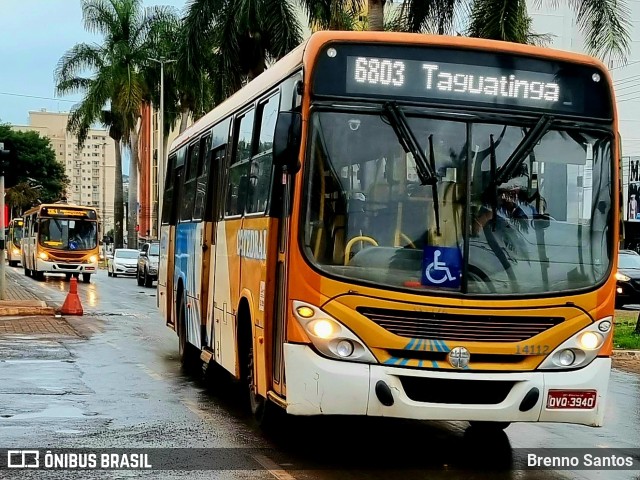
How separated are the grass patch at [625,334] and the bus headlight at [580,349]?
10135mm

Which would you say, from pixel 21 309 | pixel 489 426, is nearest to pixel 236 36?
pixel 21 309

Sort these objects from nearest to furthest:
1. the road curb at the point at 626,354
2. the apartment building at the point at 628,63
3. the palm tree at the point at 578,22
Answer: the road curb at the point at 626,354 → the palm tree at the point at 578,22 → the apartment building at the point at 628,63

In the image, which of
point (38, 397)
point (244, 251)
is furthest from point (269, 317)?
point (38, 397)

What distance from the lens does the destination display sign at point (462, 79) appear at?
8047mm

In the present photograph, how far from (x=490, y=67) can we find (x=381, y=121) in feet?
3.40

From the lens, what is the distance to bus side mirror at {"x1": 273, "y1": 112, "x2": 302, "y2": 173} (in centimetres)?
779

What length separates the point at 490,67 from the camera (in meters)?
8.28

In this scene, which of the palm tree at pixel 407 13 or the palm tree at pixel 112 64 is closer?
the palm tree at pixel 407 13

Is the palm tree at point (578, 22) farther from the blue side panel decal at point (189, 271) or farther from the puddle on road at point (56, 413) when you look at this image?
the puddle on road at point (56, 413)

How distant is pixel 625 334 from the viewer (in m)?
19.6

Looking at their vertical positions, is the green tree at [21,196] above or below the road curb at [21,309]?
above

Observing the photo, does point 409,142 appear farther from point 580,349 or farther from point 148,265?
point 148,265

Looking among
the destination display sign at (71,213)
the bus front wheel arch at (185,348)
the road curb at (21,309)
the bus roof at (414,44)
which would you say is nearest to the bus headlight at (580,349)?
the bus roof at (414,44)

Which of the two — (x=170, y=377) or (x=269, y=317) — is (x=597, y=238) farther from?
(x=170, y=377)
